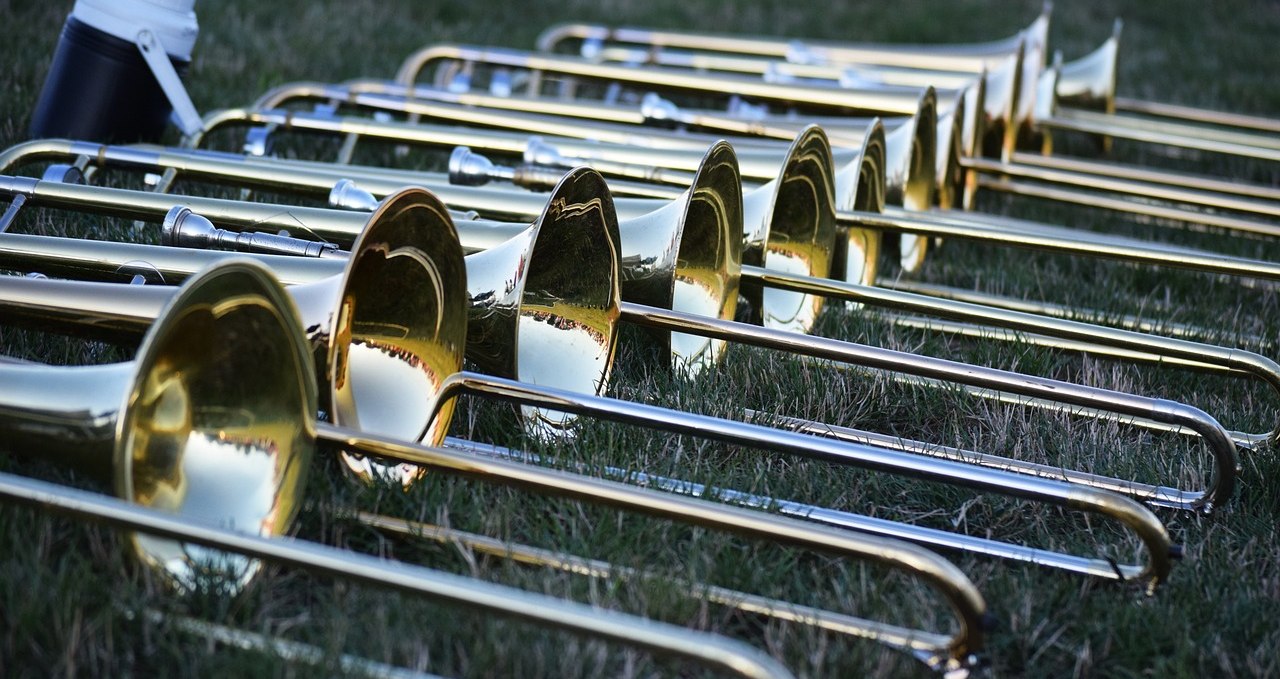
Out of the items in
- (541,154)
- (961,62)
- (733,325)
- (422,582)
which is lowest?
(422,582)

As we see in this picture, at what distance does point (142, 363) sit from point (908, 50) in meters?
4.26

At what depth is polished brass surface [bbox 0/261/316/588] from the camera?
1349 millimetres

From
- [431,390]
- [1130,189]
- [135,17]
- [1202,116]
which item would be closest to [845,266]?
[1130,189]

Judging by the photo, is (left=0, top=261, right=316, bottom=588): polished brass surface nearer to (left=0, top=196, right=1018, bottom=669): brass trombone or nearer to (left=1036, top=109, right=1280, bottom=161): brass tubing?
(left=0, top=196, right=1018, bottom=669): brass trombone

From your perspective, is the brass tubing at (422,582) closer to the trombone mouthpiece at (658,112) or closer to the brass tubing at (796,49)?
the trombone mouthpiece at (658,112)

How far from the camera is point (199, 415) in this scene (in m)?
1.54

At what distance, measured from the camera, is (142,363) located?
4.19 feet

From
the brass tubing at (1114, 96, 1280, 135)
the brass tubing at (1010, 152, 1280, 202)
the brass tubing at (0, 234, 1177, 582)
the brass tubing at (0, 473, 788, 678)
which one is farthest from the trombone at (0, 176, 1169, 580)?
the brass tubing at (1114, 96, 1280, 135)

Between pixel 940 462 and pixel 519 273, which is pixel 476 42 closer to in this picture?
pixel 519 273

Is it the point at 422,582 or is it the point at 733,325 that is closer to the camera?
the point at 422,582

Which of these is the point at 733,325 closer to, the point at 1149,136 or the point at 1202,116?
the point at 1149,136

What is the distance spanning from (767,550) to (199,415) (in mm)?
795

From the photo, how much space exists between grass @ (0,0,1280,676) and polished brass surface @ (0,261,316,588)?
76 mm

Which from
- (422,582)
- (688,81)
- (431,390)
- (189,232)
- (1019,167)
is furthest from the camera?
(688,81)
